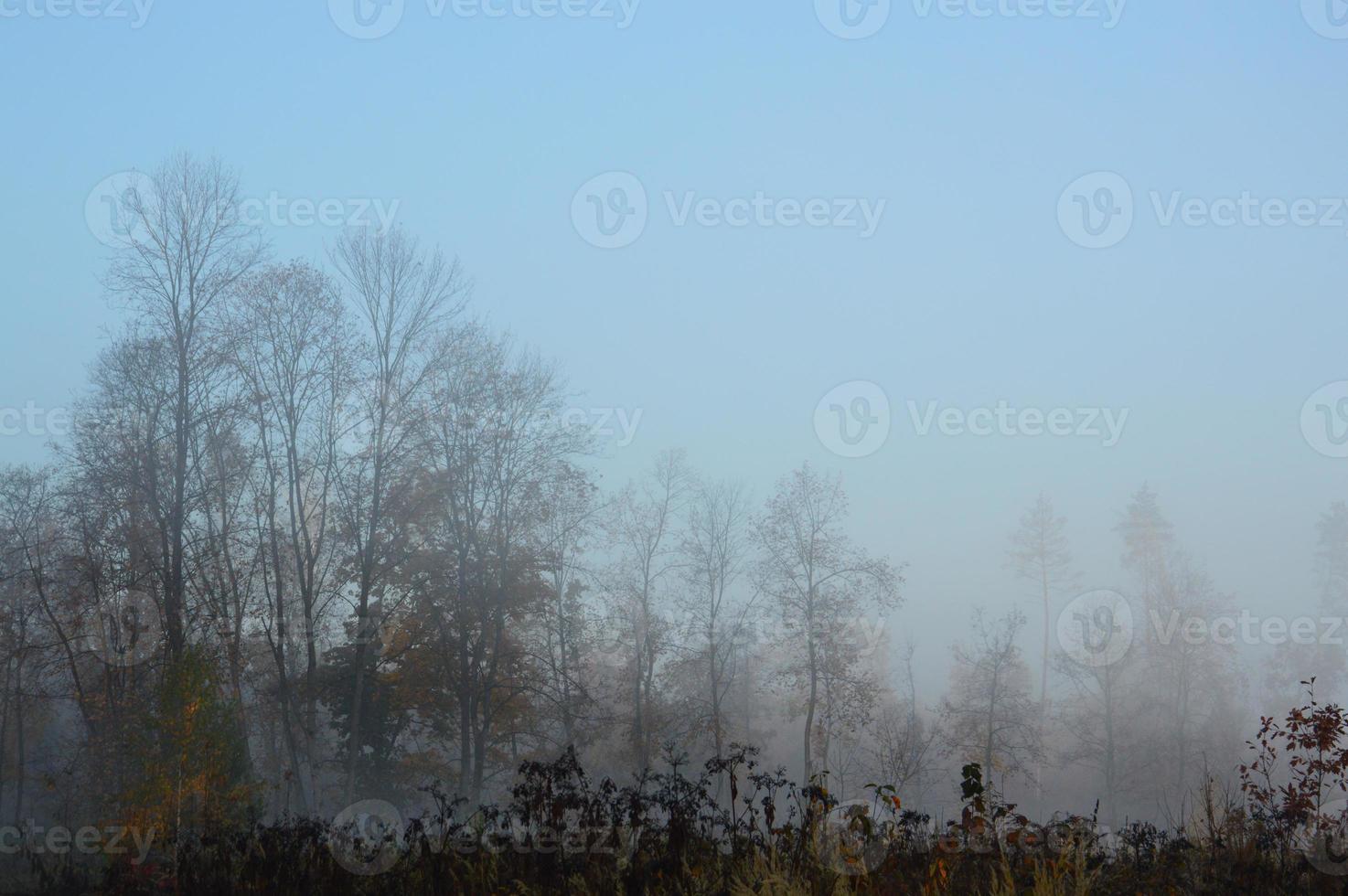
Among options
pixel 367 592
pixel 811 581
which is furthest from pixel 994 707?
pixel 367 592

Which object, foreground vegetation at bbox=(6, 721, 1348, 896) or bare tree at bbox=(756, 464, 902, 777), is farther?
bare tree at bbox=(756, 464, 902, 777)

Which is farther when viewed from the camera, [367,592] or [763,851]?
[367,592]

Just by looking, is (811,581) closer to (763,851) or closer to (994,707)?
(994,707)

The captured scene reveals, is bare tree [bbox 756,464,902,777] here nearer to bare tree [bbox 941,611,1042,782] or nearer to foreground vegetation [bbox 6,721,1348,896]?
bare tree [bbox 941,611,1042,782]

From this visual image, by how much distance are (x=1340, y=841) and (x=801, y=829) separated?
5.15m

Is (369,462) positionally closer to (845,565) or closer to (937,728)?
(845,565)

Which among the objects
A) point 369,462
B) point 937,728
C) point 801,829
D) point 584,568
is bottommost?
point 937,728

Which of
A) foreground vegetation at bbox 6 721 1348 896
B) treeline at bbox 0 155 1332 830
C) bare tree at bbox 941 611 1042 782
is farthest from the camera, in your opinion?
bare tree at bbox 941 611 1042 782

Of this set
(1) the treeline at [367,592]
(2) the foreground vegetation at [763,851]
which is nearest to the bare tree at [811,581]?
(1) the treeline at [367,592]

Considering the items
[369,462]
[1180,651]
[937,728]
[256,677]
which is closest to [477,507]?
[369,462]

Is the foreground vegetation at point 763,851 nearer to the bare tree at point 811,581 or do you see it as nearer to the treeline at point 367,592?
the treeline at point 367,592

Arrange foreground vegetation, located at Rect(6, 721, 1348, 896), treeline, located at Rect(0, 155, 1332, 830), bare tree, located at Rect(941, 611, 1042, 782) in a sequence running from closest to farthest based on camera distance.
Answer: foreground vegetation, located at Rect(6, 721, 1348, 896)
treeline, located at Rect(0, 155, 1332, 830)
bare tree, located at Rect(941, 611, 1042, 782)

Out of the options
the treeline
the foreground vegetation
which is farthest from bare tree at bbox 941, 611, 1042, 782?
the foreground vegetation

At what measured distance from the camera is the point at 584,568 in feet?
97.6
